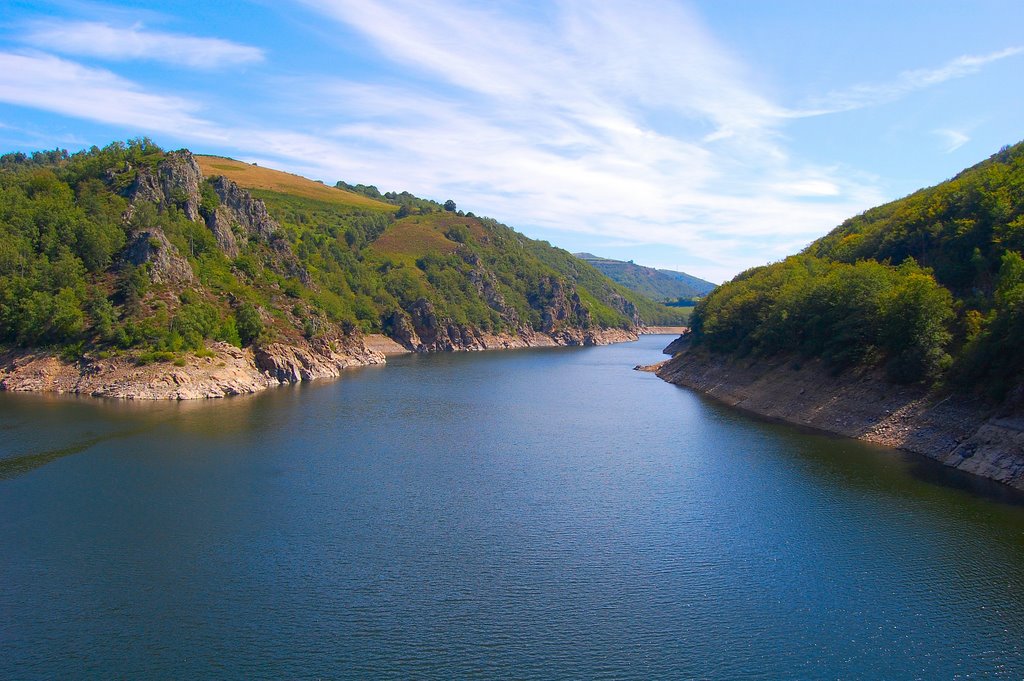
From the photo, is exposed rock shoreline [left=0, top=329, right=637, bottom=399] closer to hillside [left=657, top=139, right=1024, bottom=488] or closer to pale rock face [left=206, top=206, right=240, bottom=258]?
pale rock face [left=206, top=206, right=240, bottom=258]

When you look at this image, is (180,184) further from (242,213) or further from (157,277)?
(157,277)

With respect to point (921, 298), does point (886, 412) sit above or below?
below

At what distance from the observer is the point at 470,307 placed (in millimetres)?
170250

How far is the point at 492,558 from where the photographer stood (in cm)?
2698

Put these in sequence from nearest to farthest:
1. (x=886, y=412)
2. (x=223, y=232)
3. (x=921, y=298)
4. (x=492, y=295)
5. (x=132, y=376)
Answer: (x=886, y=412) < (x=921, y=298) < (x=132, y=376) < (x=223, y=232) < (x=492, y=295)

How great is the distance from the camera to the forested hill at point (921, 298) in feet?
→ 144

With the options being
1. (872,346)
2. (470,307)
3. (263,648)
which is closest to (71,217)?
(263,648)

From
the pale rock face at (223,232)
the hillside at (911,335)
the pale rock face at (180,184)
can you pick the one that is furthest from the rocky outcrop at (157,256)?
the hillside at (911,335)

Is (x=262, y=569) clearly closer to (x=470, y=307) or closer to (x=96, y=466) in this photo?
(x=96, y=466)

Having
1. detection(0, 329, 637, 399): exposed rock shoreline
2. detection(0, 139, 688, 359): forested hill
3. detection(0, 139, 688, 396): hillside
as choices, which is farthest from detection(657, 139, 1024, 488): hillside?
detection(0, 139, 688, 359): forested hill

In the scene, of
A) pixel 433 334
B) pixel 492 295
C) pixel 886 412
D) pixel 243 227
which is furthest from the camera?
pixel 492 295

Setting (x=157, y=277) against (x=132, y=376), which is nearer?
(x=132, y=376)

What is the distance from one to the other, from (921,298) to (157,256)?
74.5 m

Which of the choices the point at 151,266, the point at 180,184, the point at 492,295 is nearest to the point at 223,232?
the point at 180,184
